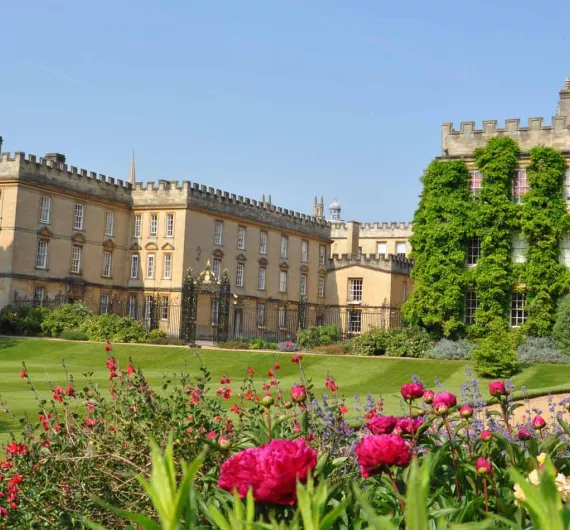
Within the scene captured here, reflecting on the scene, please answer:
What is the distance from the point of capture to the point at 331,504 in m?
4.52

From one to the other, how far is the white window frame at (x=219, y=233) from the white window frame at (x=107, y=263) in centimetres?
671

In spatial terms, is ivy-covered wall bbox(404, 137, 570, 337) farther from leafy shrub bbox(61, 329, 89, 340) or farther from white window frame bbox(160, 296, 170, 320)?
white window frame bbox(160, 296, 170, 320)

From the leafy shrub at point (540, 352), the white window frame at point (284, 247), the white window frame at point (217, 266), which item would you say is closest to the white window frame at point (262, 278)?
the white window frame at point (284, 247)

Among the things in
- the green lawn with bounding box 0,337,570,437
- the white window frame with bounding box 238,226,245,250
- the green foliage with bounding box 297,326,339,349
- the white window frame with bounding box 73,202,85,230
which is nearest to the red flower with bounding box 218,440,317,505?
the green lawn with bounding box 0,337,570,437

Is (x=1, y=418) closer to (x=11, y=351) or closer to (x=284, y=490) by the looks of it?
(x=284, y=490)

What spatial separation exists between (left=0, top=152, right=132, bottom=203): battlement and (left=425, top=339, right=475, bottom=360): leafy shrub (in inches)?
1030

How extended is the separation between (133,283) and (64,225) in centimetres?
642

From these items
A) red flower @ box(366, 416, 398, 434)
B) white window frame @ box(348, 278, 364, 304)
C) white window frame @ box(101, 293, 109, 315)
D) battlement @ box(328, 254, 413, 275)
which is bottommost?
red flower @ box(366, 416, 398, 434)

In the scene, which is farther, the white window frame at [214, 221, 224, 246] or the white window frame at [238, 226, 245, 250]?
the white window frame at [238, 226, 245, 250]

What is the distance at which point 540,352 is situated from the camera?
2959 centimetres

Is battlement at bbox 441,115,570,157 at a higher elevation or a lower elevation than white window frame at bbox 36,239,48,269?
higher

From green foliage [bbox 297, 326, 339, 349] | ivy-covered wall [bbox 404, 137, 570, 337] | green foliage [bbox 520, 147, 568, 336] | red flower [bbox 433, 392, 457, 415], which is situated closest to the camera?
→ red flower [bbox 433, 392, 457, 415]

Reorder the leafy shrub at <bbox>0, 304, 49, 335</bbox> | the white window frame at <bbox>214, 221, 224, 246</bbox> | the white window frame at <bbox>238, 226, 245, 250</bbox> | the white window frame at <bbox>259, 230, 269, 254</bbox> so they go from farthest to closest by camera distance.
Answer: the white window frame at <bbox>259, 230, 269, 254</bbox> → the white window frame at <bbox>238, 226, 245, 250</bbox> → the white window frame at <bbox>214, 221, 224, 246</bbox> → the leafy shrub at <bbox>0, 304, 49, 335</bbox>

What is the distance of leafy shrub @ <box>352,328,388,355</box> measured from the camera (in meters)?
32.3
